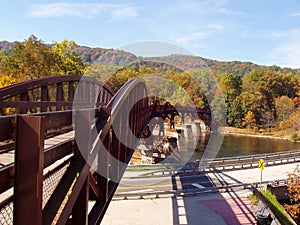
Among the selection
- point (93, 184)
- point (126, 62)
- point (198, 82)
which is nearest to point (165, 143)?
point (93, 184)

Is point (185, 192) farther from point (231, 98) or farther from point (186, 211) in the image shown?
point (231, 98)

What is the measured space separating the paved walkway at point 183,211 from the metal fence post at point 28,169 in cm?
1270

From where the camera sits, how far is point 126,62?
95500 millimetres

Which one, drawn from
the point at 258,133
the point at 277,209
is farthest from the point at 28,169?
the point at 258,133

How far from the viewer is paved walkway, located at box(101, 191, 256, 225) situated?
1490 centimetres

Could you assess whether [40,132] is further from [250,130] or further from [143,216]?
[250,130]

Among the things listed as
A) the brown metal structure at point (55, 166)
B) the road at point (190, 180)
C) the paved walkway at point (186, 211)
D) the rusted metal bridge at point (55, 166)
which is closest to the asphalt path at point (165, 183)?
the road at point (190, 180)

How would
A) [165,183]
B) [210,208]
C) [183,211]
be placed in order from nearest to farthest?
[183,211] → [210,208] → [165,183]

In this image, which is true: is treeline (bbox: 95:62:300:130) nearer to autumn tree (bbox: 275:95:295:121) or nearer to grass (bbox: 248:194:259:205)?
autumn tree (bbox: 275:95:295:121)

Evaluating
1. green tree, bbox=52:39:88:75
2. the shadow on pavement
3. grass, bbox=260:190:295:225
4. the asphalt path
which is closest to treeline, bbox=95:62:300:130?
green tree, bbox=52:39:88:75

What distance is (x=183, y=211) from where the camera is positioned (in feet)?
53.3

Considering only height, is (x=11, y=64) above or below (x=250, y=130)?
above

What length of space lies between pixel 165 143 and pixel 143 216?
27548 mm

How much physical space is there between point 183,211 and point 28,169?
1524cm
